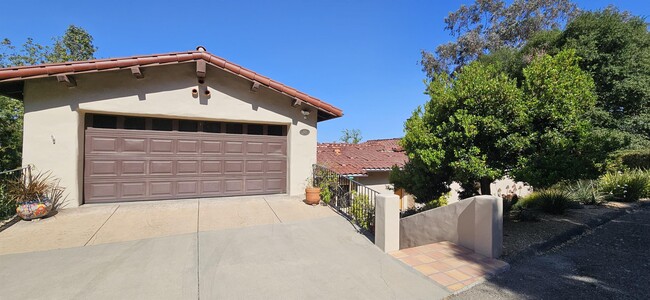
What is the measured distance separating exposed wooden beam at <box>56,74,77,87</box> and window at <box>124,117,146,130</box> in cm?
126

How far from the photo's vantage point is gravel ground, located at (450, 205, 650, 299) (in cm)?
333

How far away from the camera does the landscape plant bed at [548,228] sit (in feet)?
15.4

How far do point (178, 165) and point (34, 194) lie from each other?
2.78m

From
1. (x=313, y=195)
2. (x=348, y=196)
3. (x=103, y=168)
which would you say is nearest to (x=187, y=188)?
(x=103, y=168)

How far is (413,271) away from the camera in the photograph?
13.1ft

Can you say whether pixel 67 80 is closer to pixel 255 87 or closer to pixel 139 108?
pixel 139 108

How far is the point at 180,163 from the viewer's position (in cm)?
742

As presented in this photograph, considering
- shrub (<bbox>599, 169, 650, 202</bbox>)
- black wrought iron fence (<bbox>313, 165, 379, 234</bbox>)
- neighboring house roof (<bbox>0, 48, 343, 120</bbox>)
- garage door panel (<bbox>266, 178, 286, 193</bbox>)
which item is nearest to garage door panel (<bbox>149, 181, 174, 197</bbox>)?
garage door panel (<bbox>266, 178, 286, 193</bbox>)

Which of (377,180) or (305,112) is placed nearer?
(305,112)

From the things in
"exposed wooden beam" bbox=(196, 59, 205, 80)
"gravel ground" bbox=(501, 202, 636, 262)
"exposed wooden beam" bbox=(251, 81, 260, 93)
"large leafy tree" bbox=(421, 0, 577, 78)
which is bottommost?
"gravel ground" bbox=(501, 202, 636, 262)

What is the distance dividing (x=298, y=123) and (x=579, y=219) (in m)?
7.60

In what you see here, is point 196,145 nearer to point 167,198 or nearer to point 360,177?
point 167,198

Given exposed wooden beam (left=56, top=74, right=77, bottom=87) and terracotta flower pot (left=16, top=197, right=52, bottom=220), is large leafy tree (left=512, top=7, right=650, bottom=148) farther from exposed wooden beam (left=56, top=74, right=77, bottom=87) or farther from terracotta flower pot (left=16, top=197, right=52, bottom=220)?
terracotta flower pot (left=16, top=197, right=52, bottom=220)

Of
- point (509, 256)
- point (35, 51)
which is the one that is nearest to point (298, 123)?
point (509, 256)
